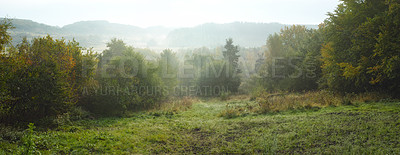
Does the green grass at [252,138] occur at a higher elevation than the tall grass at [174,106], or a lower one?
higher

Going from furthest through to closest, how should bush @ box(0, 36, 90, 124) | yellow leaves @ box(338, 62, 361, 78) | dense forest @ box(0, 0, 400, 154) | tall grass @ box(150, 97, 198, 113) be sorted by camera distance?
1. tall grass @ box(150, 97, 198, 113)
2. yellow leaves @ box(338, 62, 361, 78)
3. dense forest @ box(0, 0, 400, 154)
4. bush @ box(0, 36, 90, 124)

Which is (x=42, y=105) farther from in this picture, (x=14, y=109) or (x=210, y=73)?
(x=210, y=73)

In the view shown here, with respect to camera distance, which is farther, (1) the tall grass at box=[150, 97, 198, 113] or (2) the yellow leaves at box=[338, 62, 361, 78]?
(1) the tall grass at box=[150, 97, 198, 113]

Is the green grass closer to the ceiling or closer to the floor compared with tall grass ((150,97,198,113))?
closer to the ceiling

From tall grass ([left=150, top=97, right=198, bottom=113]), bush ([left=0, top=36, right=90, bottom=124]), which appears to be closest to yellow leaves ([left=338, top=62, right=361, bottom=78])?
tall grass ([left=150, top=97, right=198, bottom=113])

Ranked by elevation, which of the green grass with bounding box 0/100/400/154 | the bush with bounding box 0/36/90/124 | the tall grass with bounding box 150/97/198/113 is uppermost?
the bush with bounding box 0/36/90/124

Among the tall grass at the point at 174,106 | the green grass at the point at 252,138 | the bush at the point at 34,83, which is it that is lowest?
the tall grass at the point at 174,106

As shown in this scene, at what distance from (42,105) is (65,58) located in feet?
9.86

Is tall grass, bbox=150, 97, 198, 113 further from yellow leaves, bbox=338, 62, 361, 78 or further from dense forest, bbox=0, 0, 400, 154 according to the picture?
yellow leaves, bbox=338, 62, 361, 78

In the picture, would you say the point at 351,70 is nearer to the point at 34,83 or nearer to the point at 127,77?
the point at 127,77

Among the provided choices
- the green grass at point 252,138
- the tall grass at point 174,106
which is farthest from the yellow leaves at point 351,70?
the tall grass at point 174,106

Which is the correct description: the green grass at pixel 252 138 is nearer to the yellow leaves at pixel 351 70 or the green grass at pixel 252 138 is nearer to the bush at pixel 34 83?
the bush at pixel 34 83

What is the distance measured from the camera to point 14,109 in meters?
9.13

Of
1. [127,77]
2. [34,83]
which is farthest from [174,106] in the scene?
[34,83]
